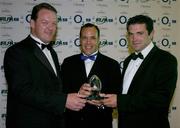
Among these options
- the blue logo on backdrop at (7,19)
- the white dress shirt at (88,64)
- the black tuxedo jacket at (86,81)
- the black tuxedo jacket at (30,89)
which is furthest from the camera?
the blue logo on backdrop at (7,19)

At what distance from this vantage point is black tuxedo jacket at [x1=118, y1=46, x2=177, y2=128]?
290 centimetres

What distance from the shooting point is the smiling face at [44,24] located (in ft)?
9.73

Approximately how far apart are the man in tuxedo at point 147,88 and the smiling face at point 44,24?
2.83 feet

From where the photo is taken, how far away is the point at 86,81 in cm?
358

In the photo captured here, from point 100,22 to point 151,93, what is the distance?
8.04 feet

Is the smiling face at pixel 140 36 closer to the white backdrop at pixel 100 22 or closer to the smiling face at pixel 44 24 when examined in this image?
the smiling face at pixel 44 24

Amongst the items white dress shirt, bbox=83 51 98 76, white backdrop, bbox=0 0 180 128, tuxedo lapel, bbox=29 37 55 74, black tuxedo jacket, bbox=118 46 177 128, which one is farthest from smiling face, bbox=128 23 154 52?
white backdrop, bbox=0 0 180 128

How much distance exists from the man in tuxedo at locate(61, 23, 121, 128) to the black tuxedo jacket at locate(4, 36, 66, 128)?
29.4 inches

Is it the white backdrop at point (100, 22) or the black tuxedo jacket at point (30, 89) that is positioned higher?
the white backdrop at point (100, 22)

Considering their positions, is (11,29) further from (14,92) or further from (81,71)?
(14,92)

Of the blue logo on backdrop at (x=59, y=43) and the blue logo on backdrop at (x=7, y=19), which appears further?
the blue logo on backdrop at (x=59, y=43)

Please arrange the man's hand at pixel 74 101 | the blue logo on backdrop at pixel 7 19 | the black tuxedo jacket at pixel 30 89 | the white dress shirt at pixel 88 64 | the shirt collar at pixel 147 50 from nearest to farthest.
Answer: the black tuxedo jacket at pixel 30 89, the man's hand at pixel 74 101, the shirt collar at pixel 147 50, the white dress shirt at pixel 88 64, the blue logo on backdrop at pixel 7 19

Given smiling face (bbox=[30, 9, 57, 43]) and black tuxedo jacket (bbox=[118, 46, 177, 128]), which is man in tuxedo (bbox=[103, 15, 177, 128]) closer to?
black tuxedo jacket (bbox=[118, 46, 177, 128])

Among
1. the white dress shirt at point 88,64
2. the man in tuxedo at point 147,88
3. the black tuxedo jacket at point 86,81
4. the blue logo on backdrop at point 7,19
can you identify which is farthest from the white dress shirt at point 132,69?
the blue logo on backdrop at point 7,19
